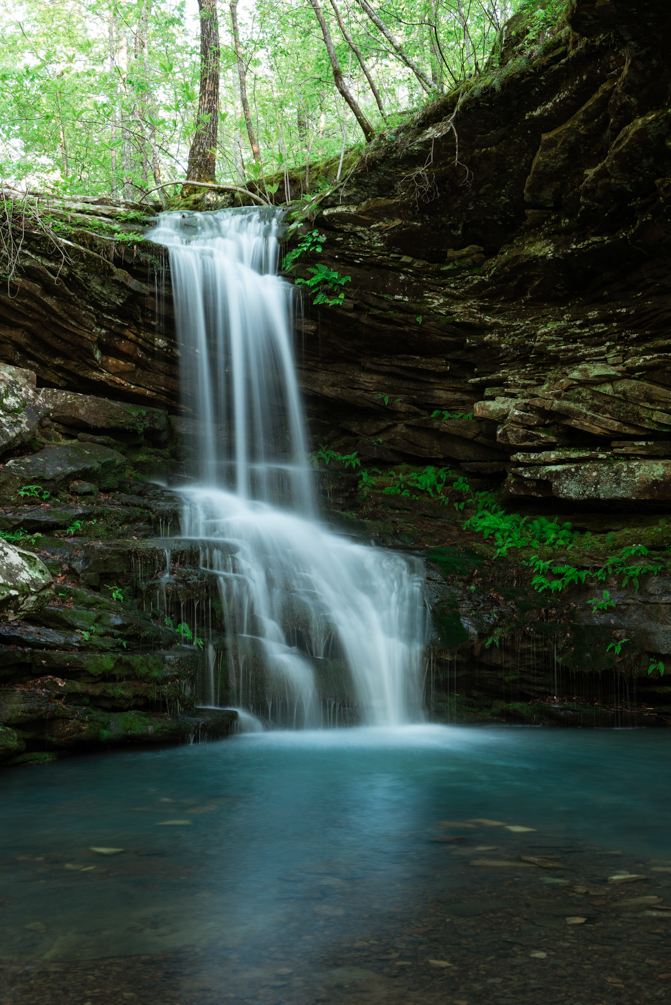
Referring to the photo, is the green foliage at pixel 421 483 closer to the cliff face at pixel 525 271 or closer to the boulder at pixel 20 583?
the cliff face at pixel 525 271

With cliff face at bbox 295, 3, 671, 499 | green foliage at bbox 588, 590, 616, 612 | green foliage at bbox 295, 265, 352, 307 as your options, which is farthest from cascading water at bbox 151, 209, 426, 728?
green foliage at bbox 588, 590, 616, 612

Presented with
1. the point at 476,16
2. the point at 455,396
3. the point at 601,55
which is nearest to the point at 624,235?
the point at 601,55

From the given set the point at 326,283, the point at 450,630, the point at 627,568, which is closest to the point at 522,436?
the point at 627,568

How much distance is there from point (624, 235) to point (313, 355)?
5169mm

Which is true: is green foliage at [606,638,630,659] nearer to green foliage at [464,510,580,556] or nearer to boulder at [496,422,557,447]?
green foliage at [464,510,580,556]

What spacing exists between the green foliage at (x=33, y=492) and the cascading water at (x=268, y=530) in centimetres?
181

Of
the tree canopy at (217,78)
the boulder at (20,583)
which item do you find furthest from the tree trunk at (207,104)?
the boulder at (20,583)

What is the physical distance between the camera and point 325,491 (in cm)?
1085

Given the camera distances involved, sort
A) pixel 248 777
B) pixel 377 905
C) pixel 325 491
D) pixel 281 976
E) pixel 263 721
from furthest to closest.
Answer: pixel 325 491 < pixel 263 721 < pixel 248 777 < pixel 377 905 < pixel 281 976

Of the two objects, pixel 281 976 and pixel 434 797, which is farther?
pixel 434 797

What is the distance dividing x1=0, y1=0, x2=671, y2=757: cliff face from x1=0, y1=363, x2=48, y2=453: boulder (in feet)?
0.25

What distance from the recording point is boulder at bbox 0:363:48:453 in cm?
849

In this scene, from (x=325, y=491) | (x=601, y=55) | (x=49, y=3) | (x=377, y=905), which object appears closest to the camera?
(x=377, y=905)

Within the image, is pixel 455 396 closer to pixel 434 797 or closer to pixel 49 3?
pixel 434 797
